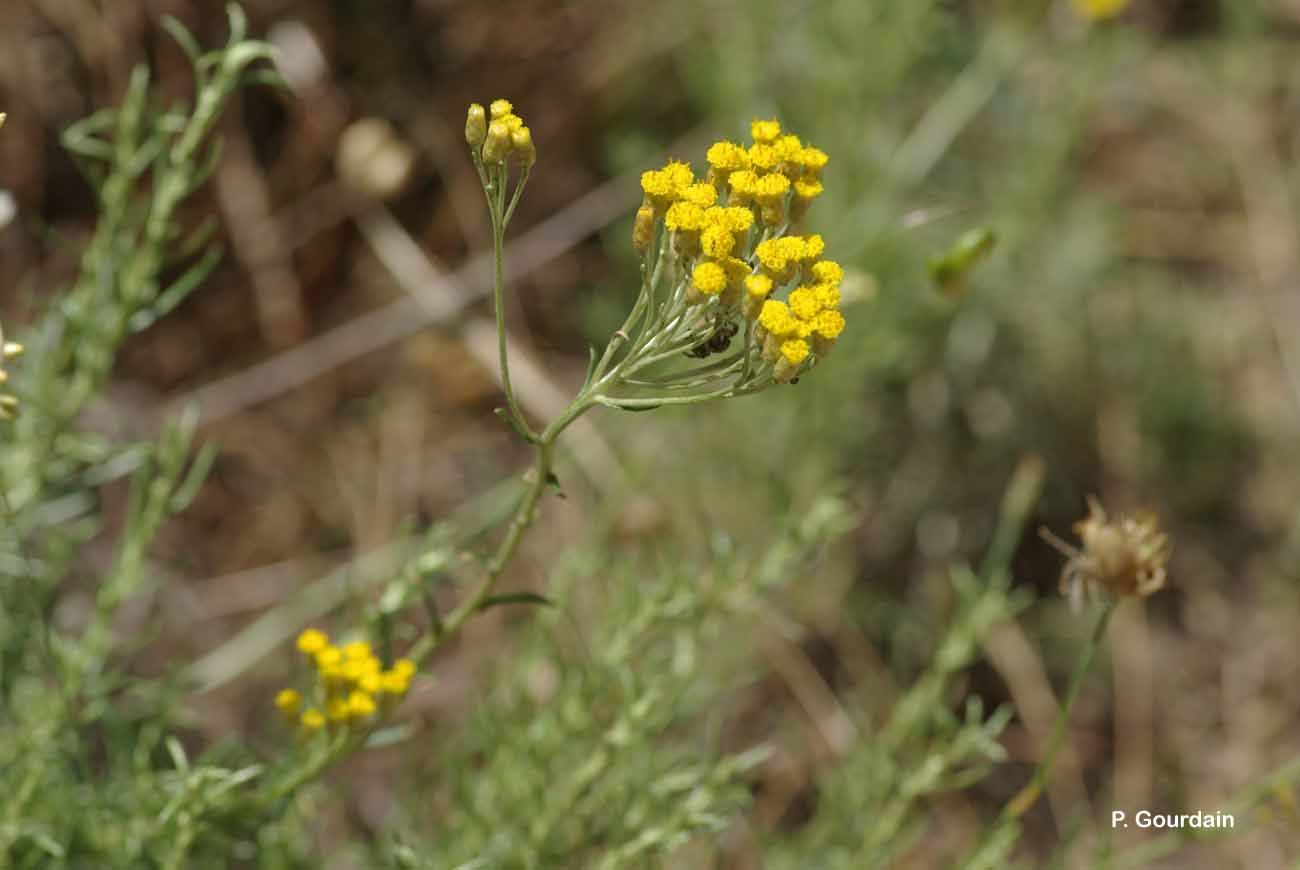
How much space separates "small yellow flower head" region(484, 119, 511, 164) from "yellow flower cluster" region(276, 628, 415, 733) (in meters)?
0.79

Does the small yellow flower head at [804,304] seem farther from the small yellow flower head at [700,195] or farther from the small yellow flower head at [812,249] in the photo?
the small yellow flower head at [700,195]

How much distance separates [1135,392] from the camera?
15.0ft

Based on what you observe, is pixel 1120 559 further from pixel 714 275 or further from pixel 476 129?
pixel 476 129

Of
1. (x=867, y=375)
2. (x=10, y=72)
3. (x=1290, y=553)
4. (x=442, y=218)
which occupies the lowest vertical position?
(x=1290, y=553)

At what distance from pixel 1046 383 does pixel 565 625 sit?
205cm

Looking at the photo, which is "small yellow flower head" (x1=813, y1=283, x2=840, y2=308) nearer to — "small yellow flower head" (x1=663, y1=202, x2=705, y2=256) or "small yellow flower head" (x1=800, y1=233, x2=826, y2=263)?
"small yellow flower head" (x1=800, y1=233, x2=826, y2=263)

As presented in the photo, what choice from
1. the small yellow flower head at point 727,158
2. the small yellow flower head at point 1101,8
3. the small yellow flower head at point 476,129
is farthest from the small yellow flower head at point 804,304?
the small yellow flower head at point 1101,8

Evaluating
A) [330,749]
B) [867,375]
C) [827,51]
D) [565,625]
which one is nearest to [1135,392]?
[867,375]

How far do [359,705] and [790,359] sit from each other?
0.86m

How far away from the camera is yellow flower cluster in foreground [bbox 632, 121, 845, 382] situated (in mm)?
1664

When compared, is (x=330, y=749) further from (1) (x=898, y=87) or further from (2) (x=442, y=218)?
(1) (x=898, y=87)

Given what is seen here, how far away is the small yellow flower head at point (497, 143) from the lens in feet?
5.60

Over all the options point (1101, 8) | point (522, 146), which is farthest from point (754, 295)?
point (1101, 8)

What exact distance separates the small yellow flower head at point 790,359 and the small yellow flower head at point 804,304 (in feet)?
0.14
